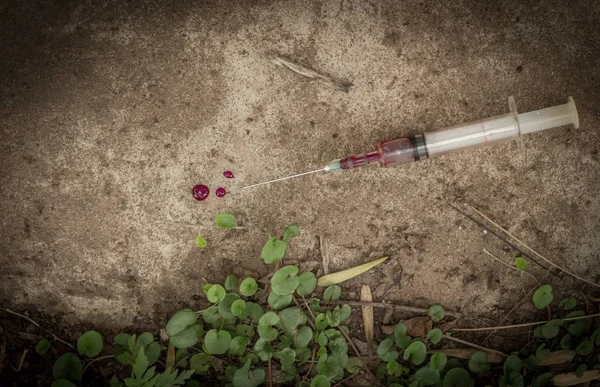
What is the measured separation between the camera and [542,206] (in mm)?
2041

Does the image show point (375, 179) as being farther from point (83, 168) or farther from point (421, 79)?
point (83, 168)

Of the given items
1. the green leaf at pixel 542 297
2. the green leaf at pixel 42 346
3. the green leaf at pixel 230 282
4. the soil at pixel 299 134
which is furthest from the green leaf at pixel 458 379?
the green leaf at pixel 42 346

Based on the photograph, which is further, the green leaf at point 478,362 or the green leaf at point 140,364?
the green leaf at point 478,362

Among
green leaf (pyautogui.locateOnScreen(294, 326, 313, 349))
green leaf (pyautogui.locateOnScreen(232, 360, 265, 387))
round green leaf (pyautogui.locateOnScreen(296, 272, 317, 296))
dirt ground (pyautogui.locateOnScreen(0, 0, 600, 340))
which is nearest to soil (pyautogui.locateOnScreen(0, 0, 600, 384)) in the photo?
dirt ground (pyautogui.locateOnScreen(0, 0, 600, 340))

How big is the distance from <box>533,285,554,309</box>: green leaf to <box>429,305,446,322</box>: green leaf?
44cm

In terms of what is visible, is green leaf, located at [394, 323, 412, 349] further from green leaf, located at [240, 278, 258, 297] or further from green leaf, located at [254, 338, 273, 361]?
green leaf, located at [240, 278, 258, 297]

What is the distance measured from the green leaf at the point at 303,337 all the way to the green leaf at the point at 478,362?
2.62 ft

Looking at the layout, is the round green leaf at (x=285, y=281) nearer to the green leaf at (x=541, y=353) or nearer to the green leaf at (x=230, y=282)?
the green leaf at (x=230, y=282)

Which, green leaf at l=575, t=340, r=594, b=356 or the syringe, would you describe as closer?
the syringe

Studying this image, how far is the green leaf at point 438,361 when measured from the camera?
6.53 ft

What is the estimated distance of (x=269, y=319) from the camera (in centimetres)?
196

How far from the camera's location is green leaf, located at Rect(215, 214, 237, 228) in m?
1.99

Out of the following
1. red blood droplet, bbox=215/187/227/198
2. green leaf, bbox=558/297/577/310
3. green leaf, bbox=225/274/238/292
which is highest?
red blood droplet, bbox=215/187/227/198

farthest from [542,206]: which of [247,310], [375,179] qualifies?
[247,310]
